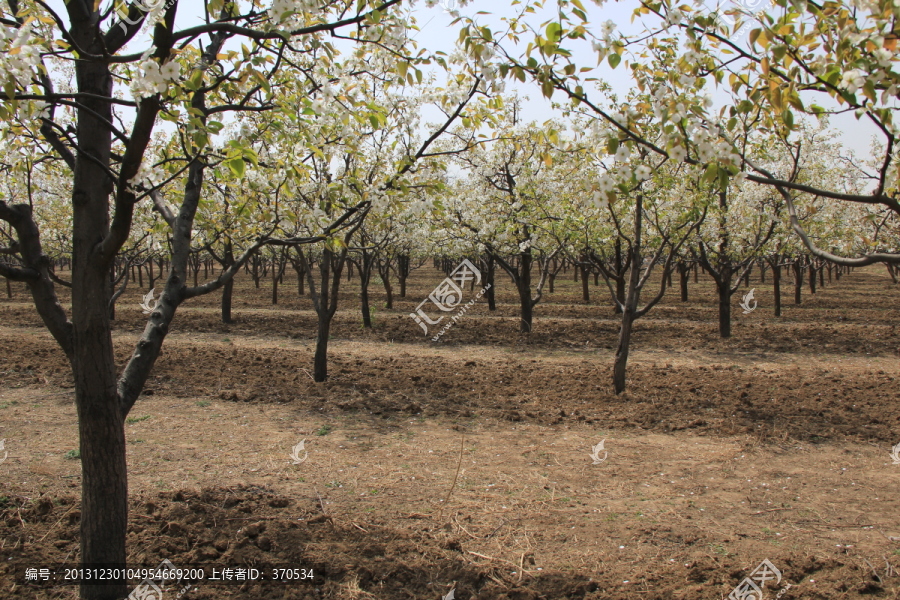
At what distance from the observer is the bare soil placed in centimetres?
384

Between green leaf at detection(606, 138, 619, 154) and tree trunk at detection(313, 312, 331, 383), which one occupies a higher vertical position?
green leaf at detection(606, 138, 619, 154)

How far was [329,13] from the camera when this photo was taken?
391 cm

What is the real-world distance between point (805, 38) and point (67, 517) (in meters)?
5.51

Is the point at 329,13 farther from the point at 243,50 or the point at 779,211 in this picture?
the point at 779,211

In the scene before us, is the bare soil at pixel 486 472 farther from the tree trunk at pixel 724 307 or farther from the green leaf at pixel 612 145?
the green leaf at pixel 612 145

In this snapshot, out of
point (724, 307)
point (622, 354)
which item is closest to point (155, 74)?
point (622, 354)
